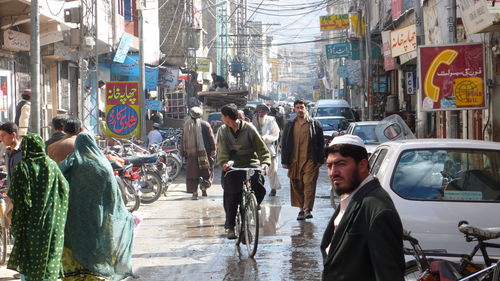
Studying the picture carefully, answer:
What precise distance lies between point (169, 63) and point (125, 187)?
30103mm

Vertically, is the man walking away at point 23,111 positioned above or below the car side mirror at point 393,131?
above

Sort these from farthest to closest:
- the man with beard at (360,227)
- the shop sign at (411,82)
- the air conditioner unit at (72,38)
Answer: the shop sign at (411,82)
the air conditioner unit at (72,38)
the man with beard at (360,227)

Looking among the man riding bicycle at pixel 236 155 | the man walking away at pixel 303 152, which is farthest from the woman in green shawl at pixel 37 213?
the man walking away at pixel 303 152

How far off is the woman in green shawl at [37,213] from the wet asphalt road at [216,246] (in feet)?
8.24

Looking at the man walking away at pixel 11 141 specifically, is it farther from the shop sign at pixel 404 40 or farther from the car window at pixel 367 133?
the shop sign at pixel 404 40

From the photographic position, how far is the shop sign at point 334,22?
4522 cm

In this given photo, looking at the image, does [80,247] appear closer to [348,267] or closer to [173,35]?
[348,267]

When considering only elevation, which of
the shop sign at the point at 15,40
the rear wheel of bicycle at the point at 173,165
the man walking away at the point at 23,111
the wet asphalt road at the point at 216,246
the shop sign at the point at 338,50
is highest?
the shop sign at the point at 338,50

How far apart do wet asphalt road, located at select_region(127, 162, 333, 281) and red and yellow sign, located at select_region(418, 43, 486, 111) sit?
8.54ft

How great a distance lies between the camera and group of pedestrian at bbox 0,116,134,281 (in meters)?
6.03

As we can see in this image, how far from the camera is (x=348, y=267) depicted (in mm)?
3551

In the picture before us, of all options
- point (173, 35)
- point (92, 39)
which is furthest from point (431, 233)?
point (173, 35)

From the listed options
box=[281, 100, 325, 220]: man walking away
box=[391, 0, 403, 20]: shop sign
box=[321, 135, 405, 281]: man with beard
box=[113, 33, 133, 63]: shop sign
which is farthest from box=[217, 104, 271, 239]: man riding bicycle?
box=[391, 0, 403, 20]: shop sign

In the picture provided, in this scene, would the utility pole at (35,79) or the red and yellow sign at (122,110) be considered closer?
the utility pole at (35,79)
